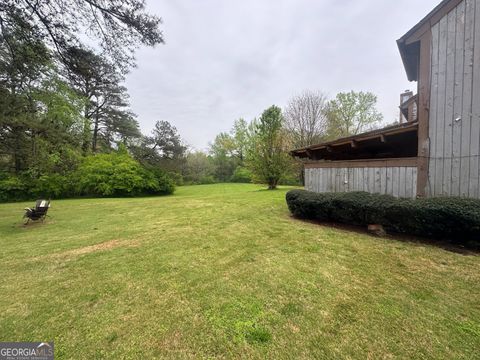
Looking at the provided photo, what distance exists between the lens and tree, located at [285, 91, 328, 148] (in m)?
24.4

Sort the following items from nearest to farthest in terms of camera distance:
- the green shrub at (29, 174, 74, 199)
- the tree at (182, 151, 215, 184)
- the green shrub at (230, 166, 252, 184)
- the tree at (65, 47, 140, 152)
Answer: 1. the green shrub at (29, 174, 74, 199)
2. the tree at (65, 47, 140, 152)
3. the tree at (182, 151, 215, 184)
4. the green shrub at (230, 166, 252, 184)

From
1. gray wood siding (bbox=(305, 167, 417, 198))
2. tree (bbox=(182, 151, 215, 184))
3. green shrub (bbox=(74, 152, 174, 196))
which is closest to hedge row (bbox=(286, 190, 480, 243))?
gray wood siding (bbox=(305, 167, 417, 198))

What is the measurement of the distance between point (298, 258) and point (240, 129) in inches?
1562

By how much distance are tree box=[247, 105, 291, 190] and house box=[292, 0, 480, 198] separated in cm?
1234

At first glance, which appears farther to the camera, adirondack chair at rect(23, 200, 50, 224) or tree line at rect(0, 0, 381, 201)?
adirondack chair at rect(23, 200, 50, 224)

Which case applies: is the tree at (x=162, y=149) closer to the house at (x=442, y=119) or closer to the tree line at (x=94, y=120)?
the tree line at (x=94, y=120)

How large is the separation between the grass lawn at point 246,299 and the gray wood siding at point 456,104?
204 centimetres

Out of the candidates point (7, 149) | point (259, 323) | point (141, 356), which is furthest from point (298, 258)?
point (7, 149)

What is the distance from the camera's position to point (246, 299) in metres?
2.68

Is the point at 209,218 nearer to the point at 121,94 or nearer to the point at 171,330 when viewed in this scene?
the point at 171,330

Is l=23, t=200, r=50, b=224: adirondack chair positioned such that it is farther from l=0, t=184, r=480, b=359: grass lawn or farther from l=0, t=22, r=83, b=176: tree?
l=0, t=22, r=83, b=176: tree

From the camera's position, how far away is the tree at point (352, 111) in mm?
25531

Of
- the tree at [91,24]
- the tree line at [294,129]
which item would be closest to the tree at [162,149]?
the tree line at [294,129]

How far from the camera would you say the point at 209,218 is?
786cm
